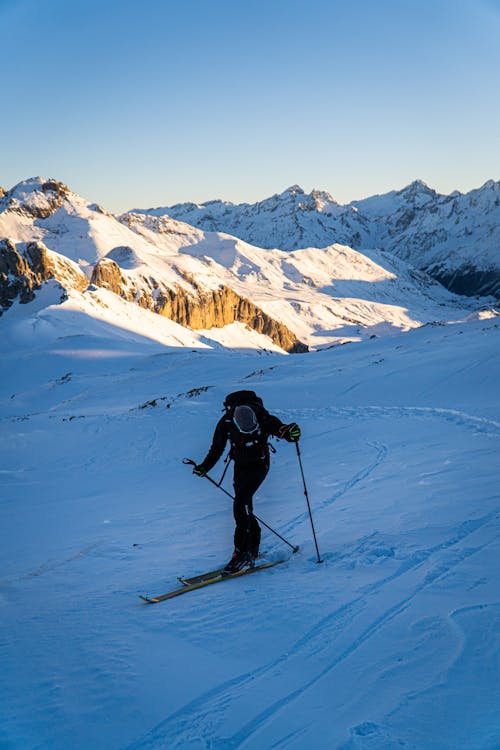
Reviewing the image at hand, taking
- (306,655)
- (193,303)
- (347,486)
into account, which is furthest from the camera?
(193,303)

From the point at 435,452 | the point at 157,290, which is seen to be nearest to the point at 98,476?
the point at 435,452

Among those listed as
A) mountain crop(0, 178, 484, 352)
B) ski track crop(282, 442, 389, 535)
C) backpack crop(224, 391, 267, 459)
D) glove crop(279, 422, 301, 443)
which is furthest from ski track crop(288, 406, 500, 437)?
mountain crop(0, 178, 484, 352)

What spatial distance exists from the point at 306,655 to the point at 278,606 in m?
0.92

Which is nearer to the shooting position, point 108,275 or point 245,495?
point 245,495

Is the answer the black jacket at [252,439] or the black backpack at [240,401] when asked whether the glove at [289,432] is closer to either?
the black jacket at [252,439]

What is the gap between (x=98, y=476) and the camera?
55.3ft

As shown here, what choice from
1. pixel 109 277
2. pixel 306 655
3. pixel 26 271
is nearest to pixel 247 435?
pixel 306 655

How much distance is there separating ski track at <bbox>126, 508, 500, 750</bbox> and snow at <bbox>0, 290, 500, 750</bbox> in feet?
0.05

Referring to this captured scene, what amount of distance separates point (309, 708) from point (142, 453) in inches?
633

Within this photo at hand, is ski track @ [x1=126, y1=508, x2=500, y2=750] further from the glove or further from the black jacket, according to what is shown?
the black jacket

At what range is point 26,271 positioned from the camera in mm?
95375

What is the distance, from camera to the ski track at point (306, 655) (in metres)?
3.30

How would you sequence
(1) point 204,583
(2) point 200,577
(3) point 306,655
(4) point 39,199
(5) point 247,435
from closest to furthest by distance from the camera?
(3) point 306,655
(1) point 204,583
(2) point 200,577
(5) point 247,435
(4) point 39,199

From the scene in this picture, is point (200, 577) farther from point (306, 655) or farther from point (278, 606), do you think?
point (306, 655)
